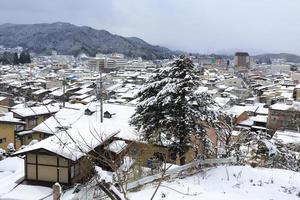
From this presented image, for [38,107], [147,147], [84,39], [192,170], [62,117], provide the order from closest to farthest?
[192,170] → [147,147] → [62,117] → [38,107] → [84,39]

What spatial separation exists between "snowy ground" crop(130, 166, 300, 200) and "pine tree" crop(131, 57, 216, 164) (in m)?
2.76

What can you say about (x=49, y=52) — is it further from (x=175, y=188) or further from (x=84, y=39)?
(x=175, y=188)

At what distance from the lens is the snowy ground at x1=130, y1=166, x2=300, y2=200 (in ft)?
18.9

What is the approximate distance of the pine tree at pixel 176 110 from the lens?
10.1 m

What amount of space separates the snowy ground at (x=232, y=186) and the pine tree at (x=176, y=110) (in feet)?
9.04

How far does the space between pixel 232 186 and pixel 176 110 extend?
4061mm

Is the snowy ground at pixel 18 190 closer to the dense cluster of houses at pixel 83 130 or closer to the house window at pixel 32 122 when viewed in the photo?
the dense cluster of houses at pixel 83 130

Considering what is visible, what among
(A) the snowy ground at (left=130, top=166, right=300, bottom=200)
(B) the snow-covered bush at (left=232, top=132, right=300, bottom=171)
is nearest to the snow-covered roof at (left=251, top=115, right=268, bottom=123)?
(B) the snow-covered bush at (left=232, top=132, right=300, bottom=171)

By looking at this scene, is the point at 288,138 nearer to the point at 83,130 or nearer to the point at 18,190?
the point at 83,130

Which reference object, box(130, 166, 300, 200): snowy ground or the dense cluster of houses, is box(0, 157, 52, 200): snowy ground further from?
box(130, 166, 300, 200): snowy ground

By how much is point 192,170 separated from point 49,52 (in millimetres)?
186490

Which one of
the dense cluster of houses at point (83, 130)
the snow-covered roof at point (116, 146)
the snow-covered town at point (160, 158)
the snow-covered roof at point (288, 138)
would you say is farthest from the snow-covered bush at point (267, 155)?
the snow-covered roof at point (288, 138)

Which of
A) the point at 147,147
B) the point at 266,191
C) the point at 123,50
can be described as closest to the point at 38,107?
the point at 147,147

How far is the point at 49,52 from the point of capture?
599 ft
